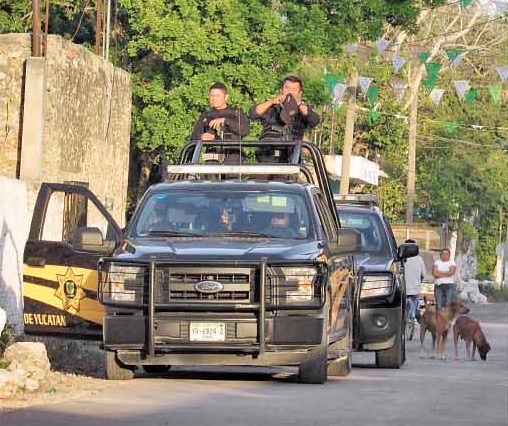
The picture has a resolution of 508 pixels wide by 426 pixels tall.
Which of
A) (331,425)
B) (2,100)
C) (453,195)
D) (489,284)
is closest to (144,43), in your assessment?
(2,100)

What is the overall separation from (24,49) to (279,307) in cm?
1262

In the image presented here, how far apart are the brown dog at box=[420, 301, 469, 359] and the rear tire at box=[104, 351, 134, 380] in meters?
9.31

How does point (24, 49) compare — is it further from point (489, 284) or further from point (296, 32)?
point (489, 284)

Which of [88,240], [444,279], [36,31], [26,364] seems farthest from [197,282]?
[444,279]

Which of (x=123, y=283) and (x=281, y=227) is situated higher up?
(x=281, y=227)

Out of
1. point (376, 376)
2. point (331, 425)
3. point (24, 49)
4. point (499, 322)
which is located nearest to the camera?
point (331, 425)

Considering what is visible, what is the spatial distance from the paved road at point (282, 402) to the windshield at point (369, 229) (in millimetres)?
2016

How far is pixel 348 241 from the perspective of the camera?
15594 mm

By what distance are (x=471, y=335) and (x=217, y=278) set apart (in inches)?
383

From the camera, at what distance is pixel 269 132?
1861cm

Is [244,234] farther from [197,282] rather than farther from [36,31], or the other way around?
[36,31]

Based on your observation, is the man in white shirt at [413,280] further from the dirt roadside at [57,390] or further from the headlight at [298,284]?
the headlight at [298,284]

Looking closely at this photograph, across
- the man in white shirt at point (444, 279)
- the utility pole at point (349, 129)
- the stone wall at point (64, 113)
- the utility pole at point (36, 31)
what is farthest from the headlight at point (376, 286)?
the utility pole at point (349, 129)

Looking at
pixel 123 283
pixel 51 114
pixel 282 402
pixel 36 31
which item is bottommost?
pixel 282 402
